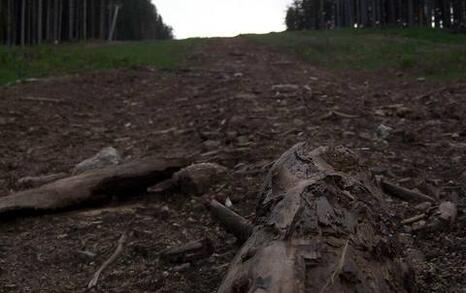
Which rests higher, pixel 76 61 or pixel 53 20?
pixel 53 20

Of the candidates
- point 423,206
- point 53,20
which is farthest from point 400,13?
point 423,206

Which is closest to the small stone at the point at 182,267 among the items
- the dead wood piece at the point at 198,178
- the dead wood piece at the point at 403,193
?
the dead wood piece at the point at 198,178

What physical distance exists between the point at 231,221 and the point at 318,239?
144cm

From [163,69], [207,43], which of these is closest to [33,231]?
[163,69]

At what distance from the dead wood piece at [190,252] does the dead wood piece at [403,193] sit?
143cm

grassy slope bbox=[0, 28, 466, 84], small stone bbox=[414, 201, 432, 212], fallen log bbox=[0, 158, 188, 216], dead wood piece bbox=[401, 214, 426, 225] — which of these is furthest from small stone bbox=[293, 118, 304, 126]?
grassy slope bbox=[0, 28, 466, 84]

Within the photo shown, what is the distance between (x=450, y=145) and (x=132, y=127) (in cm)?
407

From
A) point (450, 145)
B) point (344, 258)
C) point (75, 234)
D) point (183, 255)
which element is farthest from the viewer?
point (450, 145)

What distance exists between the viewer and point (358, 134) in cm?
598

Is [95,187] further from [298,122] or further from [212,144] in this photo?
[298,122]

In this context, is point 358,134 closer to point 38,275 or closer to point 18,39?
point 38,275

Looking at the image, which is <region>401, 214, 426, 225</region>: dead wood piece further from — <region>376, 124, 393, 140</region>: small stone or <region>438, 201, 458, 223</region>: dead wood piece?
<region>376, 124, 393, 140</region>: small stone

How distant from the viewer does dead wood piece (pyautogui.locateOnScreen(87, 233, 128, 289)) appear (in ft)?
10.7

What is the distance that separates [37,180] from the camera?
205 inches
